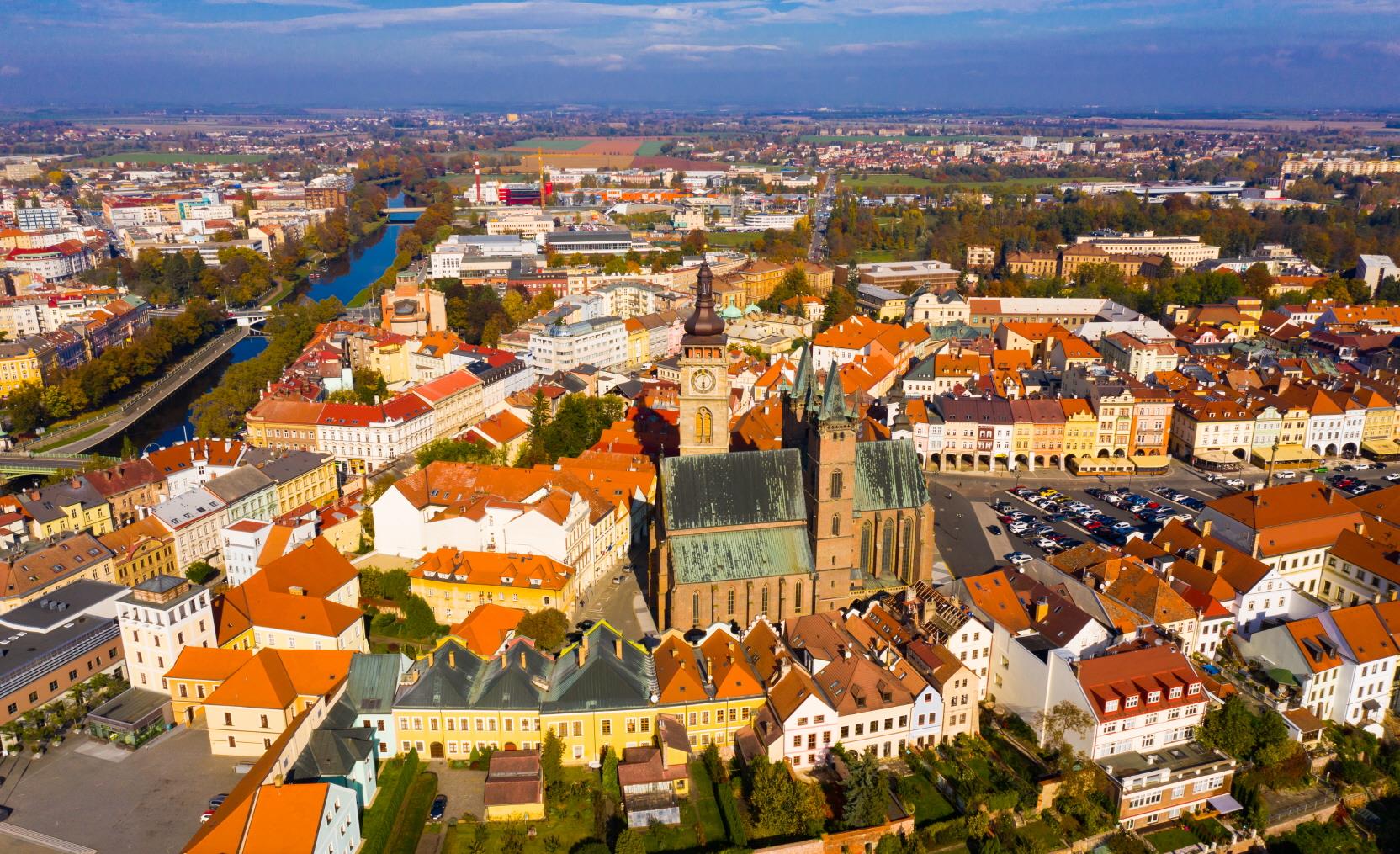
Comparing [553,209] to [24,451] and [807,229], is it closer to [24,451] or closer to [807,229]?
[807,229]

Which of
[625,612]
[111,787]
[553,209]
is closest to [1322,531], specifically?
[625,612]

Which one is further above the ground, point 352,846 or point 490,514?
point 490,514

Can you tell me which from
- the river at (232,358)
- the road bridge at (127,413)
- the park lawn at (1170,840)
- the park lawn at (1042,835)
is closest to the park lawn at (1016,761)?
the park lawn at (1042,835)

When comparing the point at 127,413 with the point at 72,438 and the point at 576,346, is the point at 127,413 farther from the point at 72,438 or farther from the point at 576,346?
the point at 576,346

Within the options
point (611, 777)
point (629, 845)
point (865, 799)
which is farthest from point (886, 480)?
point (629, 845)

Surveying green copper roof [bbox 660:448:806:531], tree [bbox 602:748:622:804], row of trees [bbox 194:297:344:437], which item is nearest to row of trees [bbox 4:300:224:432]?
row of trees [bbox 194:297:344:437]

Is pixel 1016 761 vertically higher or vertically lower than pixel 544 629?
lower
